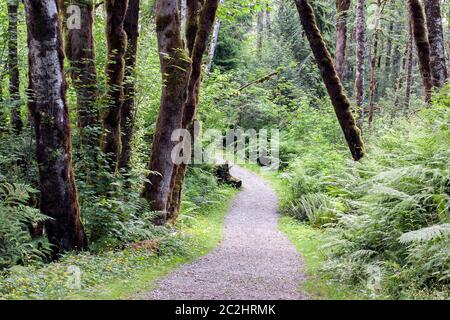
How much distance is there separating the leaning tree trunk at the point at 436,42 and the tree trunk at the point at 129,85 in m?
7.39

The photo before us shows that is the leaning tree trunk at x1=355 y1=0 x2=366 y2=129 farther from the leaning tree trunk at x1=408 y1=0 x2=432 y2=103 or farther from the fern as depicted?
the fern

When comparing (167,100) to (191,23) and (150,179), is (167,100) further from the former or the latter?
(191,23)

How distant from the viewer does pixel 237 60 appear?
33.4 metres

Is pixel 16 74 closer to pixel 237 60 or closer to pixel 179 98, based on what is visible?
pixel 179 98

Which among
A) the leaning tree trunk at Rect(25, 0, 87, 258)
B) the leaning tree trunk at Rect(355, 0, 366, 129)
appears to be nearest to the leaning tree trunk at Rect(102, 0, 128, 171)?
the leaning tree trunk at Rect(25, 0, 87, 258)

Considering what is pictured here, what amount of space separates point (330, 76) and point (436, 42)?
2777mm

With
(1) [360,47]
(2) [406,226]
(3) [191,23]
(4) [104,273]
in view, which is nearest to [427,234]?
(2) [406,226]

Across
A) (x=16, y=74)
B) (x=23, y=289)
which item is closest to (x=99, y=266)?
(x=23, y=289)

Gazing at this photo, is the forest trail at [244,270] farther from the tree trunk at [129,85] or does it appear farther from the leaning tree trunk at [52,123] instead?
the tree trunk at [129,85]

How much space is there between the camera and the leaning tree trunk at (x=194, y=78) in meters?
12.4

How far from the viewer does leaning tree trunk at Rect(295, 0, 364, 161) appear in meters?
13.0

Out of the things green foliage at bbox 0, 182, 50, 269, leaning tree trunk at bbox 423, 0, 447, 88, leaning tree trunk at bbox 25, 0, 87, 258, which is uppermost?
leaning tree trunk at bbox 423, 0, 447, 88

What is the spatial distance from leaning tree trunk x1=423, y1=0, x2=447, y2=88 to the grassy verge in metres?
7.11

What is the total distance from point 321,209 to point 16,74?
31.0 ft
